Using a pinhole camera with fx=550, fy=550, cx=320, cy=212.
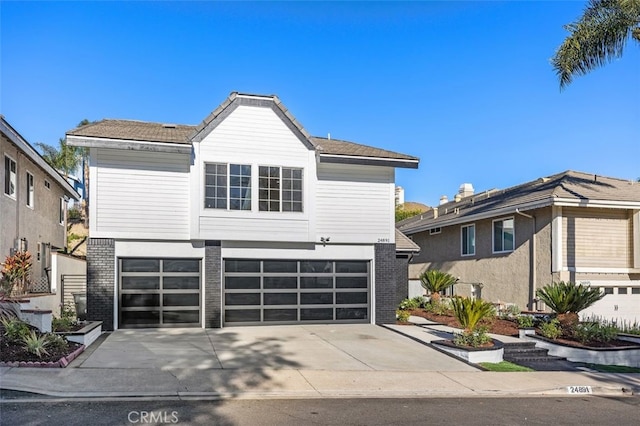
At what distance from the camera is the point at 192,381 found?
9.66m

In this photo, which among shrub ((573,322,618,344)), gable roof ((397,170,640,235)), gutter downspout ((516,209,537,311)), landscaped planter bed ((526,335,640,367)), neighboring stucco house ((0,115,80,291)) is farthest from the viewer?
Answer: gutter downspout ((516,209,537,311))

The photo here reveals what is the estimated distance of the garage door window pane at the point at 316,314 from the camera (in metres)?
18.0

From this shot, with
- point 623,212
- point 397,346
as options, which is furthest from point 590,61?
point 397,346

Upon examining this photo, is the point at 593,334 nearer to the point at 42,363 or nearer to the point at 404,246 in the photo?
the point at 404,246

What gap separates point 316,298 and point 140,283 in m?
5.58

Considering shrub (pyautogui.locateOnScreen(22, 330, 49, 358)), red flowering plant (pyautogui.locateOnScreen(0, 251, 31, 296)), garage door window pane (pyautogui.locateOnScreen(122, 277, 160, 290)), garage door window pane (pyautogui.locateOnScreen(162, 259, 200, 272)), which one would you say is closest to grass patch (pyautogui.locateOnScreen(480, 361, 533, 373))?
garage door window pane (pyautogui.locateOnScreen(162, 259, 200, 272))

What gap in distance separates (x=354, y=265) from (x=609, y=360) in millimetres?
7983

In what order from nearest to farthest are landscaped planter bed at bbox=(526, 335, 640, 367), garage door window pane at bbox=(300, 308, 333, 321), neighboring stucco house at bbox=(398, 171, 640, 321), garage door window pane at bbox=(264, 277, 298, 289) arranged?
landscaped planter bed at bbox=(526, 335, 640, 367), garage door window pane at bbox=(264, 277, 298, 289), garage door window pane at bbox=(300, 308, 333, 321), neighboring stucco house at bbox=(398, 171, 640, 321)

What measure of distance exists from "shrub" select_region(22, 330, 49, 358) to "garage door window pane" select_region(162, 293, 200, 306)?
6004 millimetres

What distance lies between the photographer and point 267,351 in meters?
13.0

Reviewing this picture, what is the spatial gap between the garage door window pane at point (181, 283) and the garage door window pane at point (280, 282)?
2.22 meters

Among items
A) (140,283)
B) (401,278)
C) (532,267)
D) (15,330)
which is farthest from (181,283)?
(532,267)

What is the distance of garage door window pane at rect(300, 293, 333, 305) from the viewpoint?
18078mm

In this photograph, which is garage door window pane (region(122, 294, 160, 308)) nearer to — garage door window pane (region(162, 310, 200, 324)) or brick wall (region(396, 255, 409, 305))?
garage door window pane (region(162, 310, 200, 324))
